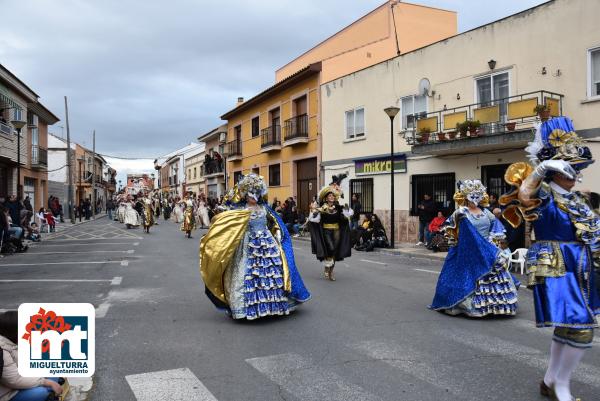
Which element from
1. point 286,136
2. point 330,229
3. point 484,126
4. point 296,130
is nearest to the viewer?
point 330,229

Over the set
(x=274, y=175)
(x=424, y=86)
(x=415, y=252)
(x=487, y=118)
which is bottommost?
(x=415, y=252)

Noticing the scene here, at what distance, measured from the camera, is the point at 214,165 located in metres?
42.1

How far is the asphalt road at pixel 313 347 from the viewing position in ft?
13.3

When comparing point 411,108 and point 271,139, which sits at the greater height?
point 271,139

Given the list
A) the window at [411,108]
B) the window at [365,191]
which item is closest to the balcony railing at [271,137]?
the window at [365,191]

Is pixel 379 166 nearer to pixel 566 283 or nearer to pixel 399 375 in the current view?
pixel 399 375

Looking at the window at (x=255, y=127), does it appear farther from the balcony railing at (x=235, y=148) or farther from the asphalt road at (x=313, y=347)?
the asphalt road at (x=313, y=347)

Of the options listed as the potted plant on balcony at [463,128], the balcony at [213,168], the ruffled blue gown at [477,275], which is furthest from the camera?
the balcony at [213,168]

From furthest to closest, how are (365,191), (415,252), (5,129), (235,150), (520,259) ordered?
(235,150), (5,129), (365,191), (415,252), (520,259)

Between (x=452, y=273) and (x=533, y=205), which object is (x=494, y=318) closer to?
(x=452, y=273)

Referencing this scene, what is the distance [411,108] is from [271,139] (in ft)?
40.9

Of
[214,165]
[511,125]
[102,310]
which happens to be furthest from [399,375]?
[214,165]

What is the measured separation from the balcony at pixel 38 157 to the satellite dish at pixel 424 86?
23.5 meters

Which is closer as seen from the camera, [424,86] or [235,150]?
[424,86]
